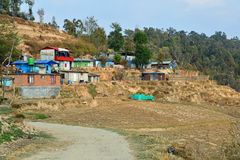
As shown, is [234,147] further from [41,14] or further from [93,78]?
[41,14]

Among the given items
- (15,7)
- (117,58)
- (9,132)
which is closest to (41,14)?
(15,7)

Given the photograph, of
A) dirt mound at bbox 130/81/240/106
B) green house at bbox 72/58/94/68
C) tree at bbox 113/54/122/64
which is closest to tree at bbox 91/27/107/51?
tree at bbox 113/54/122/64

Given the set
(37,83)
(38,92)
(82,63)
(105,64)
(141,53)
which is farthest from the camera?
(141,53)

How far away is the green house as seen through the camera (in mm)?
80869

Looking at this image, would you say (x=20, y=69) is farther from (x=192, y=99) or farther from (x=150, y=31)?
(x=150, y=31)

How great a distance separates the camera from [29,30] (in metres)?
101

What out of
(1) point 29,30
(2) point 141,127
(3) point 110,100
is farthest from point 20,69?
(1) point 29,30

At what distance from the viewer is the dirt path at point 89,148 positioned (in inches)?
631

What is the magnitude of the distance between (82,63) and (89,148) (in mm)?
64384

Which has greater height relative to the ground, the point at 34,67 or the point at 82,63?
the point at 82,63

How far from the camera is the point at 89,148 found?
18.6 meters

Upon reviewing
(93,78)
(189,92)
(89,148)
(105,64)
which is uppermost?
(105,64)

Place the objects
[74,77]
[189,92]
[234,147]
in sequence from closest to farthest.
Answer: [234,147] → [74,77] → [189,92]

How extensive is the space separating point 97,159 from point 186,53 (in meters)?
139
